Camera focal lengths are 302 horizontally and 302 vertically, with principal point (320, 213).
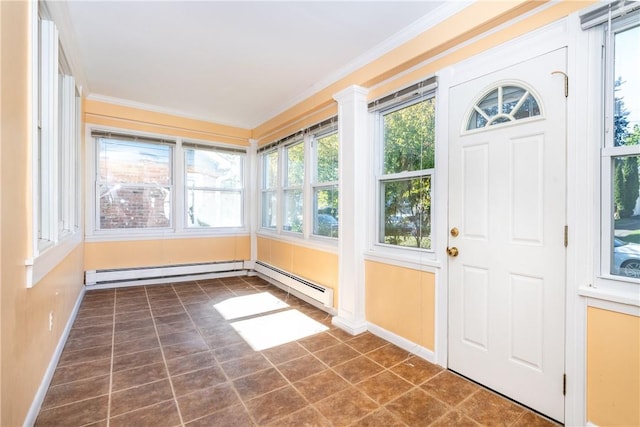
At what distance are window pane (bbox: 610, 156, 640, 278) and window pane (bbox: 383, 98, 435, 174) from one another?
3.82 feet

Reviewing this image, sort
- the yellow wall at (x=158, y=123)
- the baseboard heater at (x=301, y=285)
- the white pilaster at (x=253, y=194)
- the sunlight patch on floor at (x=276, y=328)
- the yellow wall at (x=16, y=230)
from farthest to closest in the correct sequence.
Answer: the white pilaster at (x=253, y=194) < the yellow wall at (x=158, y=123) < the baseboard heater at (x=301, y=285) < the sunlight patch on floor at (x=276, y=328) < the yellow wall at (x=16, y=230)

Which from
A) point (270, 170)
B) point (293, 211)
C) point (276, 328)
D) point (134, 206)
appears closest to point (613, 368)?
point (276, 328)

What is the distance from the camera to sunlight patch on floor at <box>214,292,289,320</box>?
3.48 m

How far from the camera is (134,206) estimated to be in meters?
4.61

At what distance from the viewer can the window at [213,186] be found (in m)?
5.02

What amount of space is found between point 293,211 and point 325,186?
2.97 feet

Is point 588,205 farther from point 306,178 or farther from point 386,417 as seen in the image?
point 306,178

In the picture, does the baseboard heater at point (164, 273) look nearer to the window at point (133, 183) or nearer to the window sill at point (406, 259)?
the window at point (133, 183)

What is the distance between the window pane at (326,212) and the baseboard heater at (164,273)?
6.90 ft

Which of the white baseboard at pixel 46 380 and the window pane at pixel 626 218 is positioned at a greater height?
the window pane at pixel 626 218

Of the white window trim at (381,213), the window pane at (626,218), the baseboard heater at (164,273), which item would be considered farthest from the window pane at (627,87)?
the baseboard heater at (164,273)

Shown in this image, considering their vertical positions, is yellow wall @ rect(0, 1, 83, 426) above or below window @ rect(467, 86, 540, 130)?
below

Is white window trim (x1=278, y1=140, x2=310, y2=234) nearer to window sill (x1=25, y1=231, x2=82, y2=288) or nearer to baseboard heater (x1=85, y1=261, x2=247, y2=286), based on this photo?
baseboard heater (x1=85, y1=261, x2=247, y2=286)

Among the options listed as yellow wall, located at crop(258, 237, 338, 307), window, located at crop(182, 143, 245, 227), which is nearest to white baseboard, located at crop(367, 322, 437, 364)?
yellow wall, located at crop(258, 237, 338, 307)
